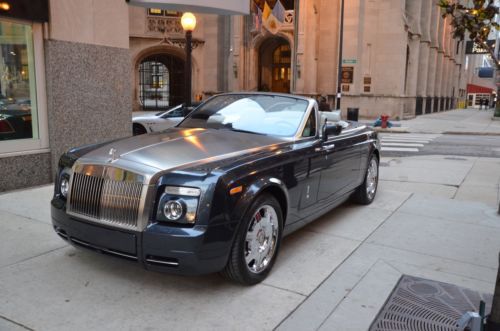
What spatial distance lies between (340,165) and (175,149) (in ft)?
7.85

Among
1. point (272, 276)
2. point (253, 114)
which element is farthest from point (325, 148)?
point (272, 276)

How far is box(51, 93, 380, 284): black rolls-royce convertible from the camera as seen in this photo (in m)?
3.54

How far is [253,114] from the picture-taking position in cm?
540

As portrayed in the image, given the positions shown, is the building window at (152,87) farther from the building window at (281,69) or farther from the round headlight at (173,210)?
the round headlight at (173,210)

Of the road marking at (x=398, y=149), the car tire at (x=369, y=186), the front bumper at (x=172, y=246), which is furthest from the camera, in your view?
the road marking at (x=398, y=149)

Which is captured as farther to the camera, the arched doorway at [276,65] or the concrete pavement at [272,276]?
the arched doorway at [276,65]

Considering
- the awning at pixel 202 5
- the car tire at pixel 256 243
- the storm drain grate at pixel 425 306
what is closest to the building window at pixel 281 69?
the awning at pixel 202 5

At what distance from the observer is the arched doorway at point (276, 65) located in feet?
119

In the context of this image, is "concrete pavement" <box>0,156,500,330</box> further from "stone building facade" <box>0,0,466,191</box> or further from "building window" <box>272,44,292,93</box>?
"building window" <box>272,44,292,93</box>

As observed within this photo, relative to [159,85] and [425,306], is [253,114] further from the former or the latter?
[159,85]

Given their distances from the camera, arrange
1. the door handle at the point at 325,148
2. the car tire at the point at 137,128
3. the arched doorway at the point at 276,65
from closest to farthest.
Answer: the door handle at the point at 325,148
the car tire at the point at 137,128
the arched doorway at the point at 276,65

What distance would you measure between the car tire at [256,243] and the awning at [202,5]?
6.55 m

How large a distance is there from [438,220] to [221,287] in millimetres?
3674

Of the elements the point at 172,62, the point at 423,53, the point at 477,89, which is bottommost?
the point at 477,89
